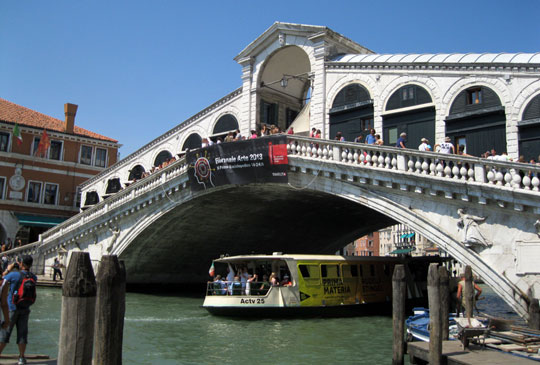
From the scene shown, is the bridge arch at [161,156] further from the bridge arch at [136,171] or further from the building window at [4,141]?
the building window at [4,141]

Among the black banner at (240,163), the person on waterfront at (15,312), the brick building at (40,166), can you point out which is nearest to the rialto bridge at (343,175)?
the black banner at (240,163)

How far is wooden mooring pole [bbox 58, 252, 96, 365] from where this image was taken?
493 cm

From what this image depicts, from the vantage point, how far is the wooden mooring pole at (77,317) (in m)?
4.93

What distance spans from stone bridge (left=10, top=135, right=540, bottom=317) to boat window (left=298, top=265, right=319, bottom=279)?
2.62 metres

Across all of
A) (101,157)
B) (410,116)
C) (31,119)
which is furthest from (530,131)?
(31,119)

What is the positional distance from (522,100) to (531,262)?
17.4 ft

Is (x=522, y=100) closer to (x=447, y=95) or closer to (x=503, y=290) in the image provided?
(x=447, y=95)

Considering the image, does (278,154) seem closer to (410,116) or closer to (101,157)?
(410,116)

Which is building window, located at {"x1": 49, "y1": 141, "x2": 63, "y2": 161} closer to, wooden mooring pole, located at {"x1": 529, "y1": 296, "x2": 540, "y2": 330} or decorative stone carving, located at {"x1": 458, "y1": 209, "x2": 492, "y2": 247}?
decorative stone carving, located at {"x1": 458, "y1": 209, "x2": 492, "y2": 247}

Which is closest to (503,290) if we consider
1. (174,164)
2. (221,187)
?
(221,187)

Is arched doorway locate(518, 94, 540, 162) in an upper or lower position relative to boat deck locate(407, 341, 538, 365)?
upper

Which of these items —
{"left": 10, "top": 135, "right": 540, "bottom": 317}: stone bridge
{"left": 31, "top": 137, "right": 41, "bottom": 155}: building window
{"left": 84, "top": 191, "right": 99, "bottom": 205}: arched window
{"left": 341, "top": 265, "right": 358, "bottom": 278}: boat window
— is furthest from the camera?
{"left": 31, "top": 137, "right": 41, "bottom": 155}: building window

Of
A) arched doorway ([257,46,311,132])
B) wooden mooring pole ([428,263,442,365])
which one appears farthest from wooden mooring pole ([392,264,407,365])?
arched doorway ([257,46,311,132])

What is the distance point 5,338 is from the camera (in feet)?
23.7
